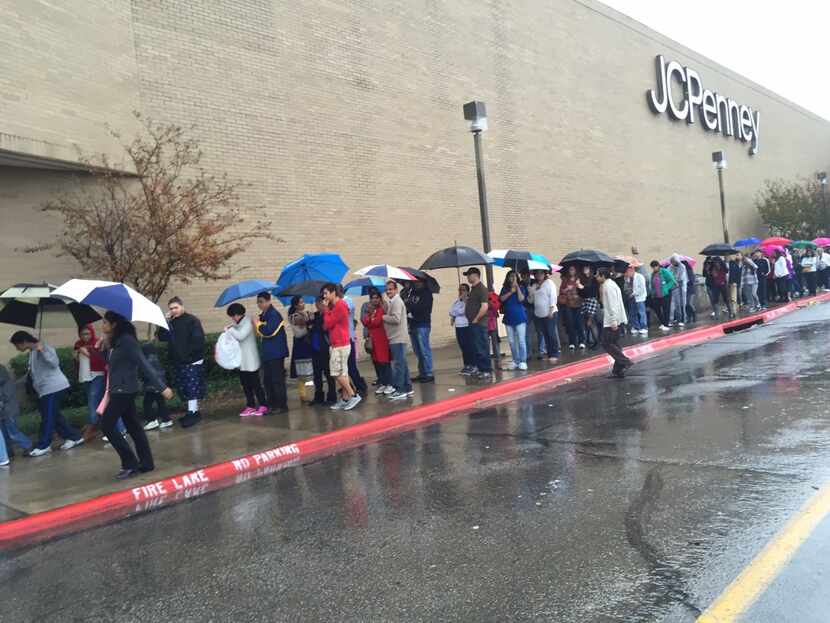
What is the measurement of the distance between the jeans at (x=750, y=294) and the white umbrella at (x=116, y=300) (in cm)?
1736

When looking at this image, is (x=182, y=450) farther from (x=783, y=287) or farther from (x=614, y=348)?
(x=783, y=287)

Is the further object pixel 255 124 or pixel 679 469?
pixel 255 124

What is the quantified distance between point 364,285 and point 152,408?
158 inches

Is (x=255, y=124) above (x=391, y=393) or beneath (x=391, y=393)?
above

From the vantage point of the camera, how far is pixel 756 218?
34.9 m

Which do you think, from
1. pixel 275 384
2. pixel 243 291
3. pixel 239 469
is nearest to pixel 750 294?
pixel 275 384

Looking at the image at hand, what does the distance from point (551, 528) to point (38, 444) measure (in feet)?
22.3

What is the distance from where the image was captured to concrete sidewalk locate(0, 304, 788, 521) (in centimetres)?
650

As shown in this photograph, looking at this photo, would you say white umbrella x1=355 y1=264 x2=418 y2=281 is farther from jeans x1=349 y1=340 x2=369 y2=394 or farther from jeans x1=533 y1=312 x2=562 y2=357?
jeans x1=533 y1=312 x2=562 y2=357

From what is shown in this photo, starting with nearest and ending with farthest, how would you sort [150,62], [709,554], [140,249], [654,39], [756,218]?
[709,554]
[140,249]
[150,62]
[654,39]
[756,218]

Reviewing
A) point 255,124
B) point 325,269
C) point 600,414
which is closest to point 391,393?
point 325,269

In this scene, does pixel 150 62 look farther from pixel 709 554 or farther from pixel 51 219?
pixel 709 554

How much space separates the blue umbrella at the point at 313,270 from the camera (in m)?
10.2

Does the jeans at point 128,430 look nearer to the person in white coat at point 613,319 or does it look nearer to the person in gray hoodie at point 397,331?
the person in gray hoodie at point 397,331
